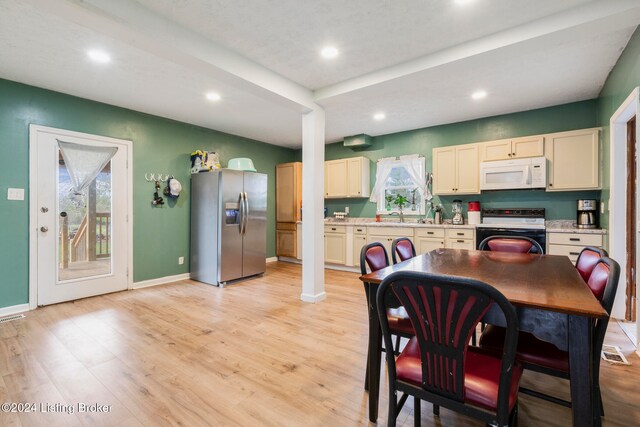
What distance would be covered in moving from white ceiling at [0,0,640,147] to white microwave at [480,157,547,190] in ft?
2.60

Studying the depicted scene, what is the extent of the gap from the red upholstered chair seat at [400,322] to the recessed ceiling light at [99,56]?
3265 millimetres

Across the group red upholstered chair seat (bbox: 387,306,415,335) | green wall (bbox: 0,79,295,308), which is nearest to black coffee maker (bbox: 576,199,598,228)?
red upholstered chair seat (bbox: 387,306,415,335)

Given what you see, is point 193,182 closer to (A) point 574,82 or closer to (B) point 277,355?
(B) point 277,355

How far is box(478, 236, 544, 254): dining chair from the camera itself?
2604mm

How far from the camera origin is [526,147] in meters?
4.09

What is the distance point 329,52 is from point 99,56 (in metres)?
2.12

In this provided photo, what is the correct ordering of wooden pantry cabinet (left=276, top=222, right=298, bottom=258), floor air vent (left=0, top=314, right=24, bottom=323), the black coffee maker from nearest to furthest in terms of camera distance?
1. floor air vent (left=0, top=314, right=24, bottom=323)
2. the black coffee maker
3. wooden pantry cabinet (left=276, top=222, right=298, bottom=258)

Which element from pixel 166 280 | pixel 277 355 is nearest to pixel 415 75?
pixel 277 355

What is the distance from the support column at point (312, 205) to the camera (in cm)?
367

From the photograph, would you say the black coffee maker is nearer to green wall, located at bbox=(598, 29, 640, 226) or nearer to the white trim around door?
green wall, located at bbox=(598, 29, 640, 226)

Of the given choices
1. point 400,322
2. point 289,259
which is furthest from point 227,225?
point 400,322

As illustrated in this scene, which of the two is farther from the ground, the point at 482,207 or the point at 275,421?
the point at 482,207

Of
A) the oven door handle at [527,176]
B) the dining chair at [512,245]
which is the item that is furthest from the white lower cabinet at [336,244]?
the dining chair at [512,245]

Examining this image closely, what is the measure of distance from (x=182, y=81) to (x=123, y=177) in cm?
176
